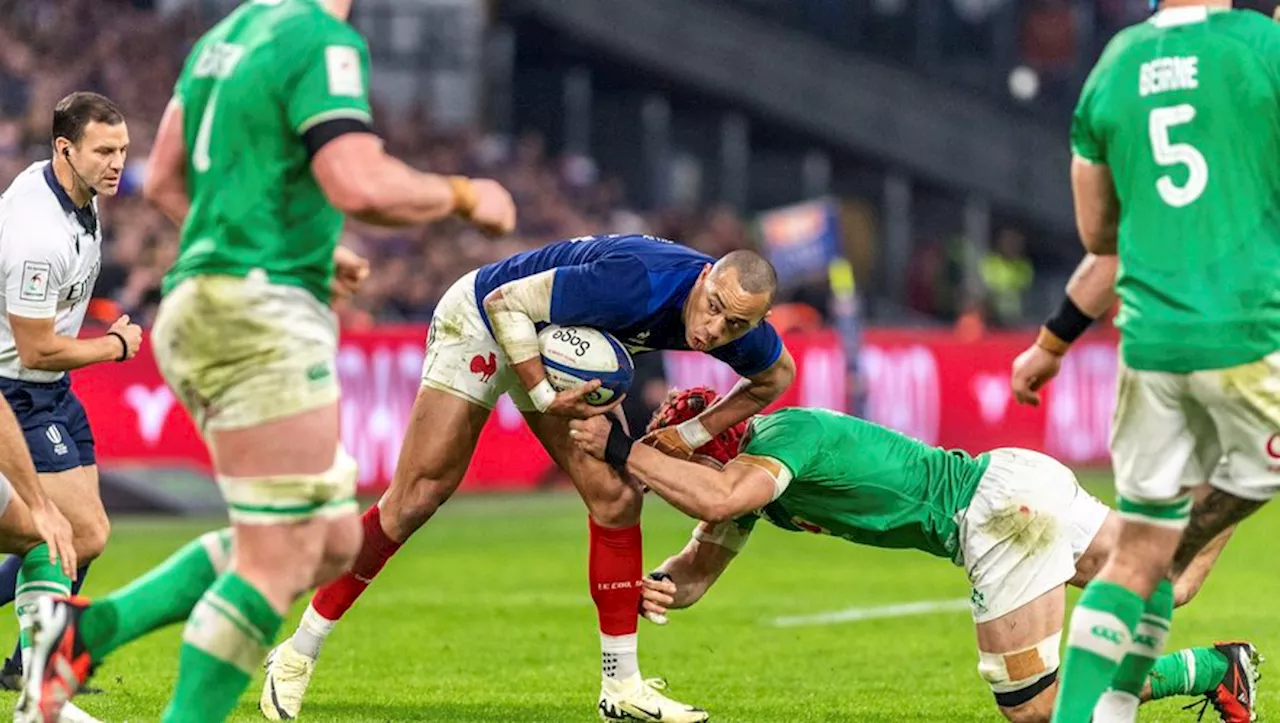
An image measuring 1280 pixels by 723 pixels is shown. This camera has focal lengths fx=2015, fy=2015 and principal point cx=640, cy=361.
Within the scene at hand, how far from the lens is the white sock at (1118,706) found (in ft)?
21.9

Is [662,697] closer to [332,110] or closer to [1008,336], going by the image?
[332,110]

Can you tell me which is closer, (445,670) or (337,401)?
(337,401)

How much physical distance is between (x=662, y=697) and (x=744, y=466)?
1.22 meters

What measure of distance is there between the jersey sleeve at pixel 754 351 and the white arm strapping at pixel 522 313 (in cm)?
69

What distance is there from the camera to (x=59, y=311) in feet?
26.3

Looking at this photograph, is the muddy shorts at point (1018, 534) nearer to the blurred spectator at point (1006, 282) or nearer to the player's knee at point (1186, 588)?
the player's knee at point (1186, 588)

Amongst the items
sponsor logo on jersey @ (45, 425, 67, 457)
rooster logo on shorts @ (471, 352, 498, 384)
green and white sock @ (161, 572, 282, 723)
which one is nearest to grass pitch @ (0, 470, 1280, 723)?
sponsor logo on jersey @ (45, 425, 67, 457)

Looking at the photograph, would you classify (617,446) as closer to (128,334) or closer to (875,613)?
(128,334)

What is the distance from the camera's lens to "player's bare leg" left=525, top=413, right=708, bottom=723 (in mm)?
8000

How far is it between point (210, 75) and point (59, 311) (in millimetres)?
2367

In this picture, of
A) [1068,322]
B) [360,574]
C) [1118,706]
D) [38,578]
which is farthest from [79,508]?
[1118,706]

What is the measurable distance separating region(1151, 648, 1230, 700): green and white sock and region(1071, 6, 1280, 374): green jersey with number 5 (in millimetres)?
2182

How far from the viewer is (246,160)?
232 inches

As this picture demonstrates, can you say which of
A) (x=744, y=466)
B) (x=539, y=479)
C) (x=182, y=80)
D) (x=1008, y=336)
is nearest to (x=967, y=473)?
(x=744, y=466)
